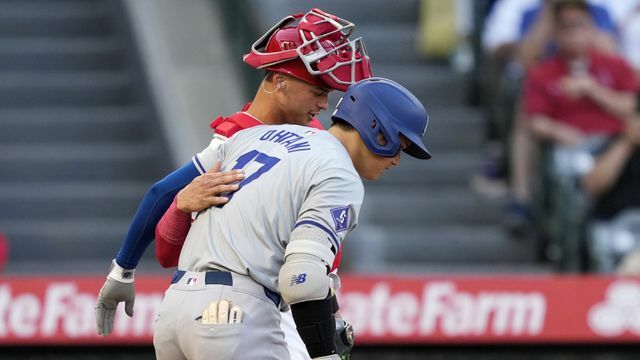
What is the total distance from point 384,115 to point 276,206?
41cm

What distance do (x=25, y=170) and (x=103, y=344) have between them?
99.5 inches

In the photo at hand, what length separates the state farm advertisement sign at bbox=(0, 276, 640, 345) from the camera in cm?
794

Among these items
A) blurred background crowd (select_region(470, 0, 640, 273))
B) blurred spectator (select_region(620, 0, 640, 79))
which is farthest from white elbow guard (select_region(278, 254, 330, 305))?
blurred spectator (select_region(620, 0, 640, 79))

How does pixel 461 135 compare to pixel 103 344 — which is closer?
pixel 103 344

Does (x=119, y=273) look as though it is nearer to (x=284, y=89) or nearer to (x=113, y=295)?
(x=113, y=295)

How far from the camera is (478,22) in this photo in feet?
34.2

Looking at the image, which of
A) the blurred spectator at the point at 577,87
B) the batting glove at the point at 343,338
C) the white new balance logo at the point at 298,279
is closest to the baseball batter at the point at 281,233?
the white new balance logo at the point at 298,279

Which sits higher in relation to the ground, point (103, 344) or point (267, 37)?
point (267, 37)

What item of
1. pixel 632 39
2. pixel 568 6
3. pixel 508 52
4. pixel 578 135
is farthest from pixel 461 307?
pixel 508 52

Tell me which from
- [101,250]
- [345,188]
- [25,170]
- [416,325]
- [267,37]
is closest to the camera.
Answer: [345,188]

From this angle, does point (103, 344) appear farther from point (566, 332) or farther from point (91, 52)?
point (91, 52)

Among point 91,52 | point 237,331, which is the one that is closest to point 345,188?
point 237,331

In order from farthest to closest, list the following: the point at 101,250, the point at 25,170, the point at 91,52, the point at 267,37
Result: 1. the point at 91,52
2. the point at 25,170
3. the point at 101,250
4. the point at 267,37

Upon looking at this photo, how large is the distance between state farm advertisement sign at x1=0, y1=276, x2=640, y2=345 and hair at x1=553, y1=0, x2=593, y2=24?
5.17ft
